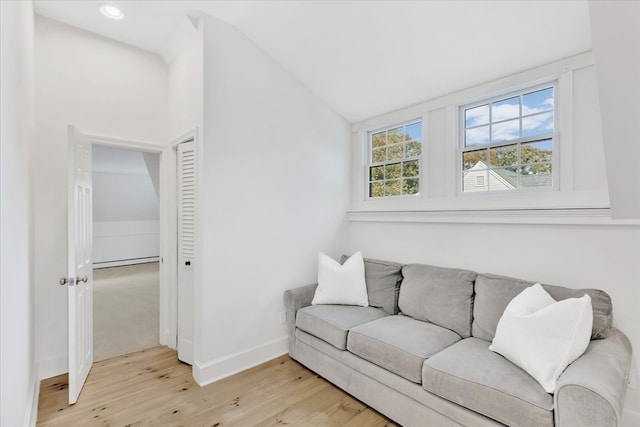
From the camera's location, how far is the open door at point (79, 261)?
214 centimetres

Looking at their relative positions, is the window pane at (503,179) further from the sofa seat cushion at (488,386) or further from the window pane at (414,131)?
the sofa seat cushion at (488,386)

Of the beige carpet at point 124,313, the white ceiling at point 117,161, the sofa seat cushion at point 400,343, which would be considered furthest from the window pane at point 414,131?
the white ceiling at point 117,161

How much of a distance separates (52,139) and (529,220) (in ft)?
12.7

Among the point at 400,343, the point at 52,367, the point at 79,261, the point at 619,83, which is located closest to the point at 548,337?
the point at 400,343

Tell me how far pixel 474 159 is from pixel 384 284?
1.39 metres

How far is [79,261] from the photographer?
233 centimetres

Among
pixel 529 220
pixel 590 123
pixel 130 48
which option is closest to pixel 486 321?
pixel 529 220

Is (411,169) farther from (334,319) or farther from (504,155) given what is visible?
(334,319)

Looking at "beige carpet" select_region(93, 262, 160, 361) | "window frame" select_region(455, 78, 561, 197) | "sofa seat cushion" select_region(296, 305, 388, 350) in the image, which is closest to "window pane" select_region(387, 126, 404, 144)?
"window frame" select_region(455, 78, 561, 197)

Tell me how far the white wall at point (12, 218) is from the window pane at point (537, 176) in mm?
3117

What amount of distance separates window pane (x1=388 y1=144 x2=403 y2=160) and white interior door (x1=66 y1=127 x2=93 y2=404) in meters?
2.84

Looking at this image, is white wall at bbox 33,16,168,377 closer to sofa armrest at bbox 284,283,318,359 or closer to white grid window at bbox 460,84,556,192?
sofa armrest at bbox 284,283,318,359

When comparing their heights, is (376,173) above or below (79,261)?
above

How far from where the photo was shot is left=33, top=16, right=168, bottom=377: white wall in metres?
2.50
